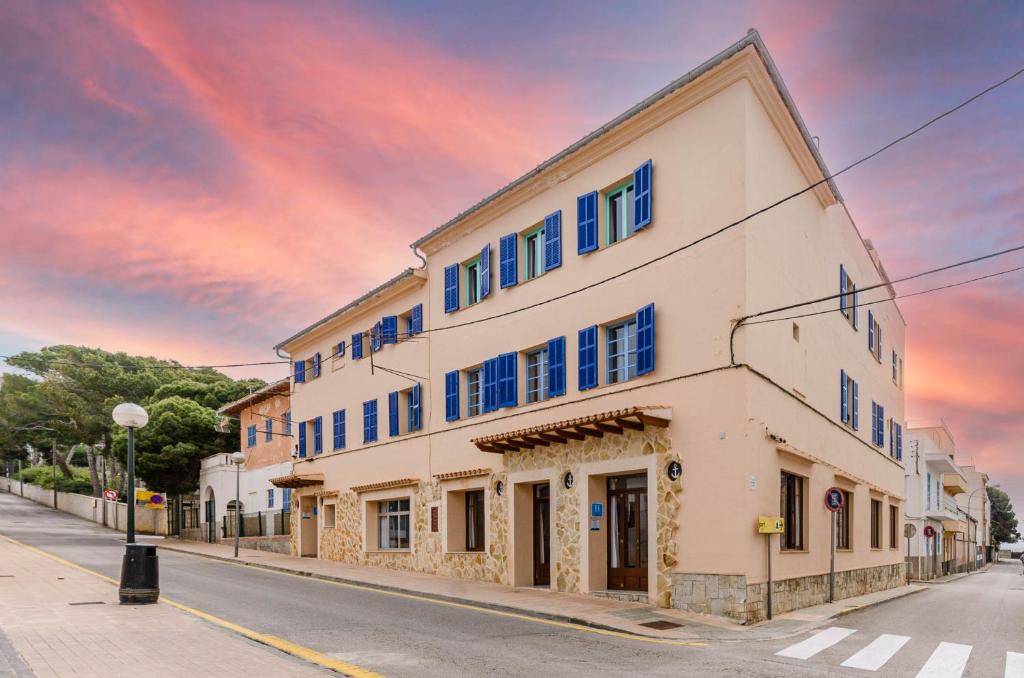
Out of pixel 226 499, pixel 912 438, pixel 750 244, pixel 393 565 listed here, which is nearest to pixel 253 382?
pixel 226 499

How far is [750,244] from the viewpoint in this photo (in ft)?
50.4

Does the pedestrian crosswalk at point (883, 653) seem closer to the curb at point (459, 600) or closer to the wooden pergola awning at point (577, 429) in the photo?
the curb at point (459, 600)

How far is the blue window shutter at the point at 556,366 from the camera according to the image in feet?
61.5

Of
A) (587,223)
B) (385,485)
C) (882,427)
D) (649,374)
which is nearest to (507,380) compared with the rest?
(587,223)

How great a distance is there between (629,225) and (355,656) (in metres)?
11.0

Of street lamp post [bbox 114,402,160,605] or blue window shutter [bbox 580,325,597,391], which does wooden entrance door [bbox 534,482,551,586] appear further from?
street lamp post [bbox 114,402,160,605]

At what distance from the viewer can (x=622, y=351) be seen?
57.9 feet

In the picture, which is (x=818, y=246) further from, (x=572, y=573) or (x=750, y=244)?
(x=572, y=573)

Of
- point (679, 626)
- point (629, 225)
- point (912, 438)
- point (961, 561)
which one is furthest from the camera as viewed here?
point (961, 561)

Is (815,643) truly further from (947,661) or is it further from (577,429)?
(577,429)

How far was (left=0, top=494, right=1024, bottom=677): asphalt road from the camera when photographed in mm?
9648

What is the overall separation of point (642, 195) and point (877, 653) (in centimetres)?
957

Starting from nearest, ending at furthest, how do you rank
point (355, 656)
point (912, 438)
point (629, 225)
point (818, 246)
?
point (355, 656), point (629, 225), point (818, 246), point (912, 438)

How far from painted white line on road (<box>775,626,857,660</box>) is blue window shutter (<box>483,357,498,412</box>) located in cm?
966
